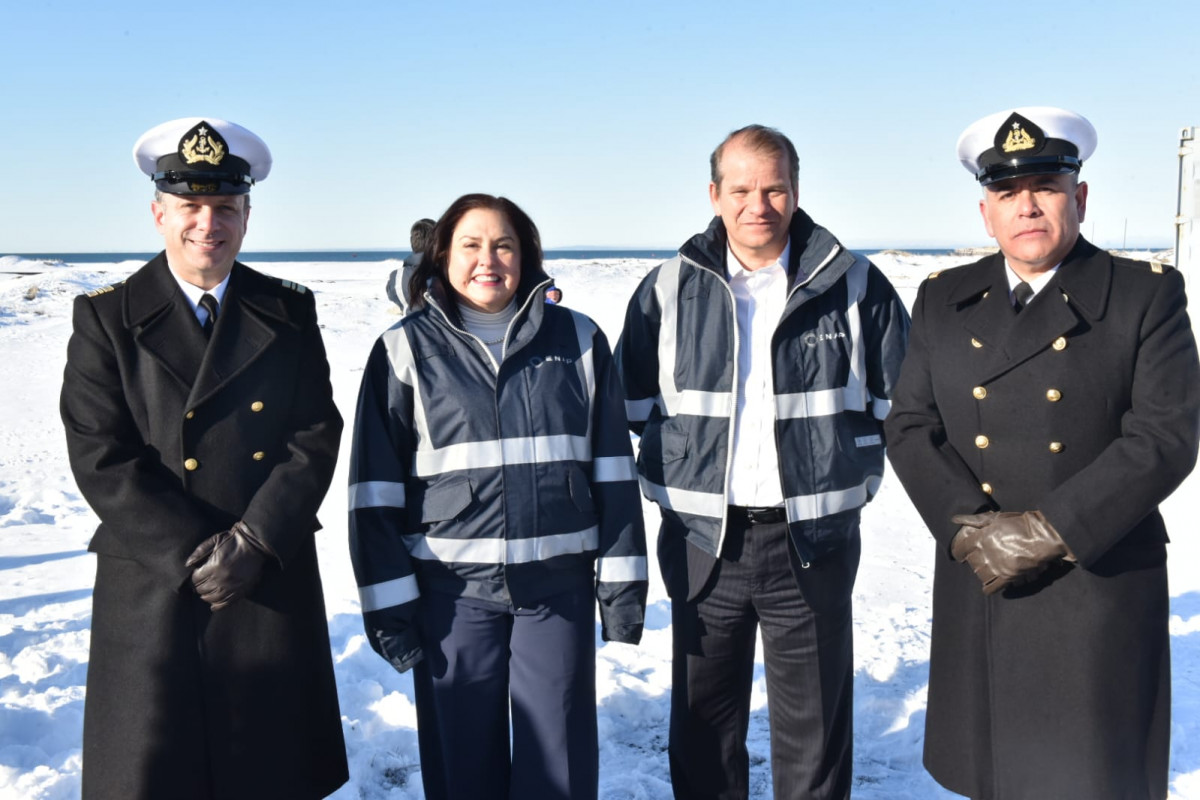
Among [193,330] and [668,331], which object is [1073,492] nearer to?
[668,331]

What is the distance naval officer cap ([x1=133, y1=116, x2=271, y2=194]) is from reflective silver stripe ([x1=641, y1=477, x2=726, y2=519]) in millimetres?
1484

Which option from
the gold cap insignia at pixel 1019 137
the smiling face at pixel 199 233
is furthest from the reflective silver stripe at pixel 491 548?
the gold cap insignia at pixel 1019 137

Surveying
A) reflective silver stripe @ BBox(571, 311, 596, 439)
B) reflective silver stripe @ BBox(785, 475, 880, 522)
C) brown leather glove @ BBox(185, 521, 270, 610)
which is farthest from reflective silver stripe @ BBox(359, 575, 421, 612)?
reflective silver stripe @ BBox(785, 475, 880, 522)

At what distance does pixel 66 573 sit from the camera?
5.49 meters

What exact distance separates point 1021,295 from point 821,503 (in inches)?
31.1

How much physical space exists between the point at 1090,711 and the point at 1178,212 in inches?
342

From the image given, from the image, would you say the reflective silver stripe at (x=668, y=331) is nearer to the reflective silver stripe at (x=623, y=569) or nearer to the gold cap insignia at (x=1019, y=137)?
the reflective silver stripe at (x=623, y=569)

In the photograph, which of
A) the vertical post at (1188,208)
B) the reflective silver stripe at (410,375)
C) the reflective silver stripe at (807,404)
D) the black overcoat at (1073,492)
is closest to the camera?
the black overcoat at (1073,492)

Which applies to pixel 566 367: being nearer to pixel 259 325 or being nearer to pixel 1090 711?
pixel 259 325

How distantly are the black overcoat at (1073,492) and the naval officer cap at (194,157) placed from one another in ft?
6.29

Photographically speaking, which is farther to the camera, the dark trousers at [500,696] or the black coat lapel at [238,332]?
the dark trousers at [500,696]

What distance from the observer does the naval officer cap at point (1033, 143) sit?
2.42 metres

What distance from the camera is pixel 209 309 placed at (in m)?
2.55

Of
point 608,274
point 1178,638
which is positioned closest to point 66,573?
point 1178,638
